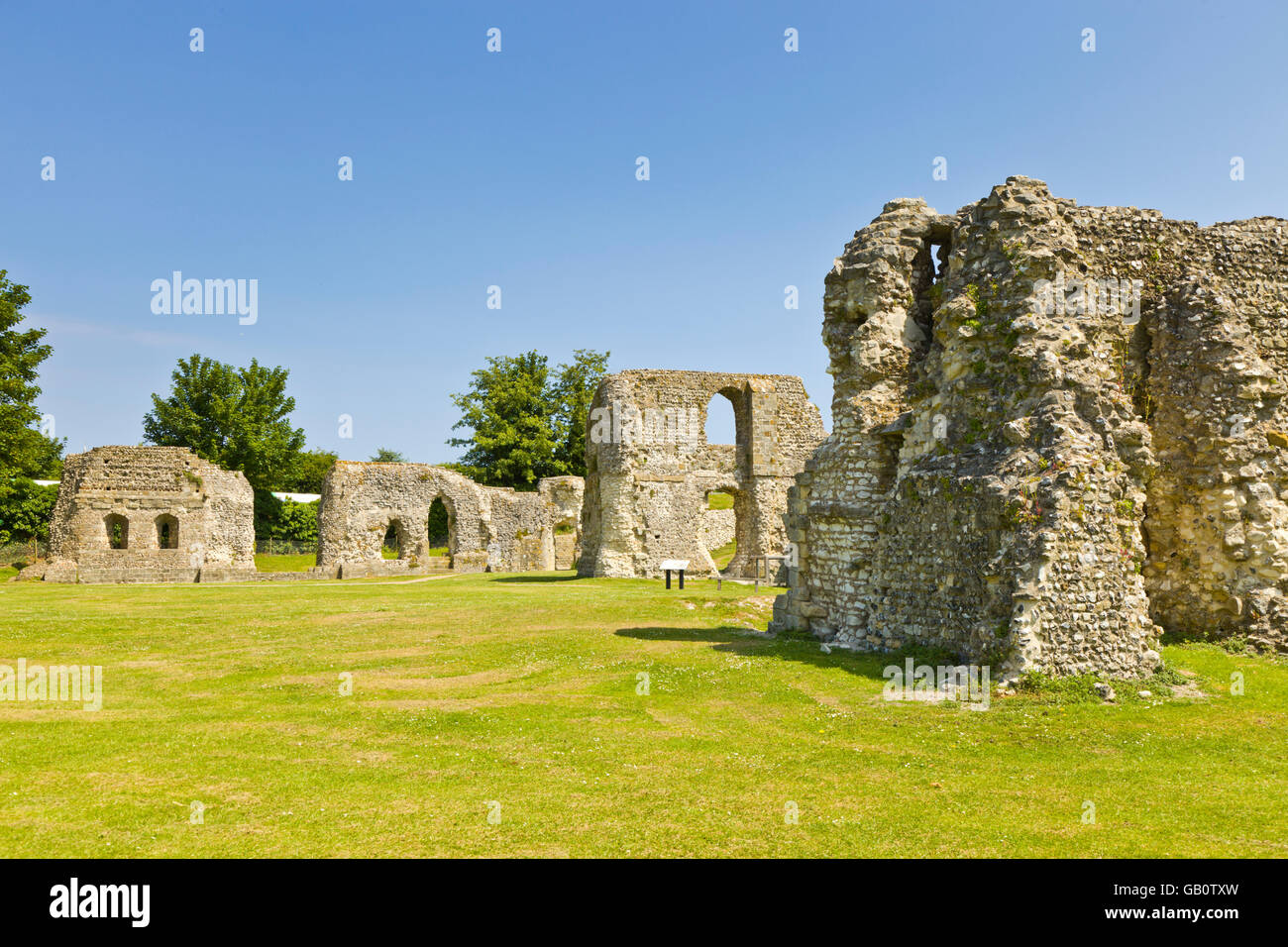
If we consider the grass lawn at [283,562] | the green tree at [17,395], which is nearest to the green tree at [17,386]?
the green tree at [17,395]

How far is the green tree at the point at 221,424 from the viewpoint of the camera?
52316 mm

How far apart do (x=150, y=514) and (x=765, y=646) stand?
1063 inches

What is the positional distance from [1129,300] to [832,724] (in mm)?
9447

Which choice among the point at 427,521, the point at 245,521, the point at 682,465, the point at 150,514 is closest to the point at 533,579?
the point at 682,465

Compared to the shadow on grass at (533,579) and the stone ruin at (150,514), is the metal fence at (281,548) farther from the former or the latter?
the shadow on grass at (533,579)

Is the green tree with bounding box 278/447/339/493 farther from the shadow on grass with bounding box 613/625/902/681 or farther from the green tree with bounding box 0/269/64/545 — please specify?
the shadow on grass with bounding box 613/625/902/681

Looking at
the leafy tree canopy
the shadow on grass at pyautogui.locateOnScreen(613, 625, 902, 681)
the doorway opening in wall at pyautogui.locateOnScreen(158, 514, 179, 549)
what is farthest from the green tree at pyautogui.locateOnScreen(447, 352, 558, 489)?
the shadow on grass at pyautogui.locateOnScreen(613, 625, 902, 681)

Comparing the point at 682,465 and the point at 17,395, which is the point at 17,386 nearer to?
the point at 17,395

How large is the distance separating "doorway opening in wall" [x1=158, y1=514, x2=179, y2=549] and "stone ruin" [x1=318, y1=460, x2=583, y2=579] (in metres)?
5.46

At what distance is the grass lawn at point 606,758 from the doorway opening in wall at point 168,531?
21233mm

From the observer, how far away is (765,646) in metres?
13.9

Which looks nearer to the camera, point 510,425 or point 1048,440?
point 1048,440

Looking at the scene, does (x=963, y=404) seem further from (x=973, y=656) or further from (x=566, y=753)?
(x=566, y=753)

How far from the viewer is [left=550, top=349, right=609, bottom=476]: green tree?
2021 inches
